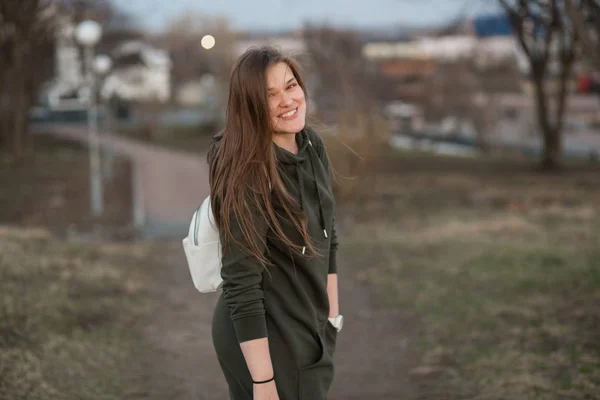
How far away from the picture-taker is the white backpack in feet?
7.65

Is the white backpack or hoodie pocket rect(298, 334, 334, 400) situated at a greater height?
the white backpack

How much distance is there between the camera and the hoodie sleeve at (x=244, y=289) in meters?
2.19

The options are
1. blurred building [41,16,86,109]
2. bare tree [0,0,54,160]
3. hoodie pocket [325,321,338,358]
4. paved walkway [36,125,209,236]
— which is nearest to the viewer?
hoodie pocket [325,321,338,358]

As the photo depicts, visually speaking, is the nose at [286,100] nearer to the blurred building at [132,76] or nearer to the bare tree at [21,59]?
the bare tree at [21,59]

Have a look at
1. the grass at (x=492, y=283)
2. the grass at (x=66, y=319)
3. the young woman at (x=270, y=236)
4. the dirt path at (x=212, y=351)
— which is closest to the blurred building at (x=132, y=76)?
the grass at (x=492, y=283)

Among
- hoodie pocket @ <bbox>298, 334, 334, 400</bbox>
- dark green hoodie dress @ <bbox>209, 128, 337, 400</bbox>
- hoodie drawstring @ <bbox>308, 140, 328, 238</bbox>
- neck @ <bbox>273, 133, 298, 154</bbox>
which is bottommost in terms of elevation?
hoodie pocket @ <bbox>298, 334, 334, 400</bbox>

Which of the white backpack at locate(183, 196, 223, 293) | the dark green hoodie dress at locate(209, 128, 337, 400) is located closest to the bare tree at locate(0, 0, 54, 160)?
the white backpack at locate(183, 196, 223, 293)

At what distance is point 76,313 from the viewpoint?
6.13 metres

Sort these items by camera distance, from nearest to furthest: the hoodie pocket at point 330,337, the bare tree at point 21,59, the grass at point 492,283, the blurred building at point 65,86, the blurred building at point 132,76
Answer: the hoodie pocket at point 330,337 < the grass at point 492,283 < the bare tree at point 21,59 < the blurred building at point 132,76 < the blurred building at point 65,86

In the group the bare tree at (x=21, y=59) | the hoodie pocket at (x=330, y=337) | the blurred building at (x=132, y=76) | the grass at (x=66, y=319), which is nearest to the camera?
the hoodie pocket at (x=330, y=337)

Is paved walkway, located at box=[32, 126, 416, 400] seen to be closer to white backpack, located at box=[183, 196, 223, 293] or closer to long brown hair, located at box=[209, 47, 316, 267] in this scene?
white backpack, located at box=[183, 196, 223, 293]

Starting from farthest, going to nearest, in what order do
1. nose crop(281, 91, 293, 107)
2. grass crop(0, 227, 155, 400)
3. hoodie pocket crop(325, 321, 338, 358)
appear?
grass crop(0, 227, 155, 400)
hoodie pocket crop(325, 321, 338, 358)
nose crop(281, 91, 293, 107)

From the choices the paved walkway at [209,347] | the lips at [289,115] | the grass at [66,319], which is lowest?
the paved walkway at [209,347]

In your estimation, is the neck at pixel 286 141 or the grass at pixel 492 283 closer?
the neck at pixel 286 141
